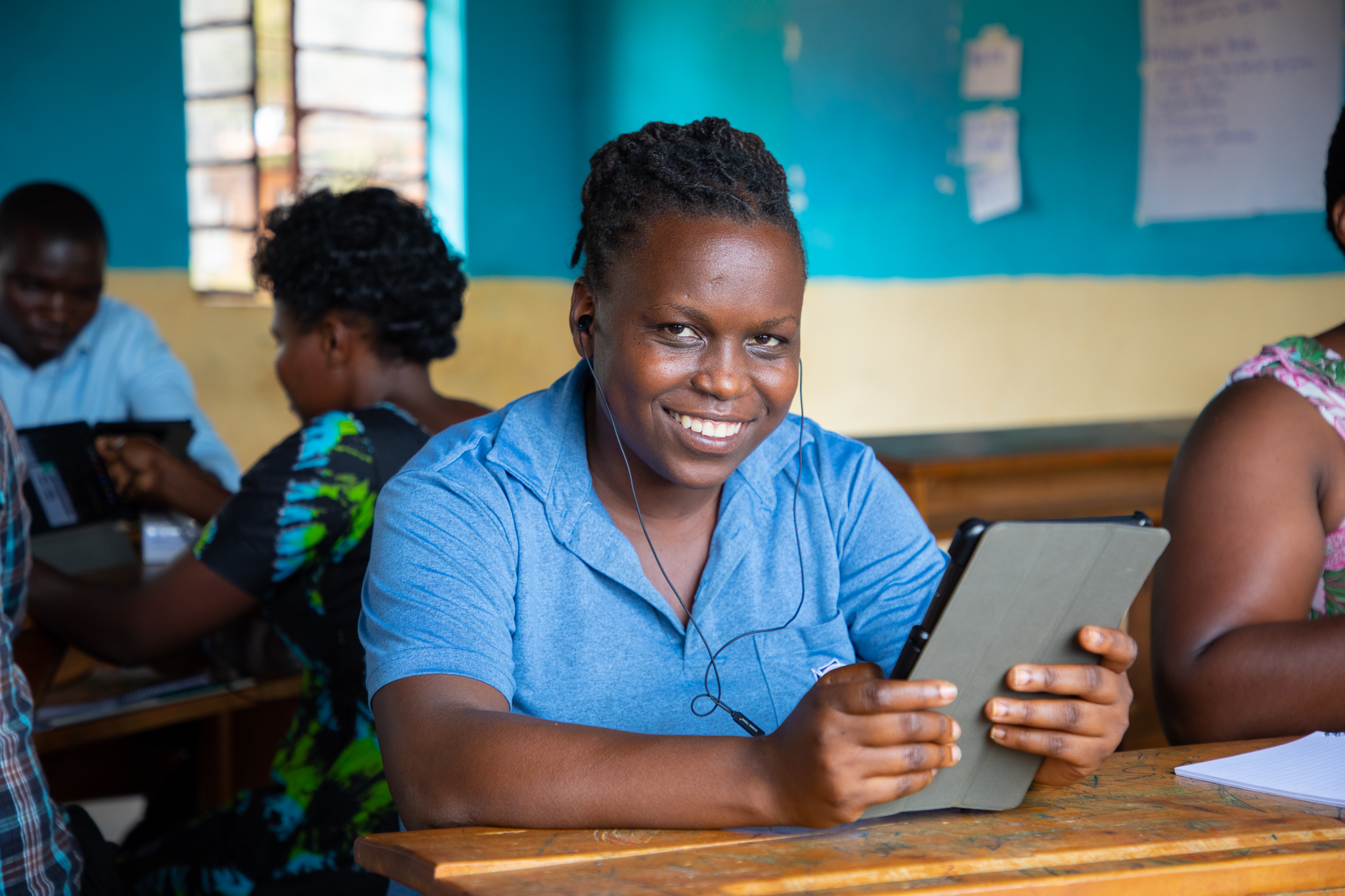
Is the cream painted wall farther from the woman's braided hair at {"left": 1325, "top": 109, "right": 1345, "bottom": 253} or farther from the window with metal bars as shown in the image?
the woman's braided hair at {"left": 1325, "top": 109, "right": 1345, "bottom": 253}

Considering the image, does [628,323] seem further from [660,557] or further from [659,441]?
[660,557]

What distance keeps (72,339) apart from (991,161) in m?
3.62

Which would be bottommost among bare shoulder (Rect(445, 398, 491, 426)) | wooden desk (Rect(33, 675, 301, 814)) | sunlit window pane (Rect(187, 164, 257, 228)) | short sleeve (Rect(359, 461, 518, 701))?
wooden desk (Rect(33, 675, 301, 814))

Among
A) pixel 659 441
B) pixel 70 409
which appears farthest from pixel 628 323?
pixel 70 409

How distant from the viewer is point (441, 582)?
111 cm

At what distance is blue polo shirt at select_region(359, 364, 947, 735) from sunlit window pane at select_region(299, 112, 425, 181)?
5.11m

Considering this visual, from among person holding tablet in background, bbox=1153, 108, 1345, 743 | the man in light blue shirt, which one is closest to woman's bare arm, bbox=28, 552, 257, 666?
the man in light blue shirt

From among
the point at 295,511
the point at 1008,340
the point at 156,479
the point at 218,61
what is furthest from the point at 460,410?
the point at 218,61

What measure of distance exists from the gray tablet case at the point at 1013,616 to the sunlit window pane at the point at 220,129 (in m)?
5.64

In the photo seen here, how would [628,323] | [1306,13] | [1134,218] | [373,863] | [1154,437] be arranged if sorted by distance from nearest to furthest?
[373,863]
[628,323]
[1154,437]
[1306,13]
[1134,218]

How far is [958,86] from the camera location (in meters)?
5.05

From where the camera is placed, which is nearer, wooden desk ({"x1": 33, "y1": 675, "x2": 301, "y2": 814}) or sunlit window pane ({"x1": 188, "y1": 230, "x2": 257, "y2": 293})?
wooden desk ({"x1": 33, "y1": 675, "x2": 301, "y2": 814})

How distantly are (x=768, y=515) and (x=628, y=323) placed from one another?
301 millimetres

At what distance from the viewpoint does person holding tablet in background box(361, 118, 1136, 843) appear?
0.95 m
